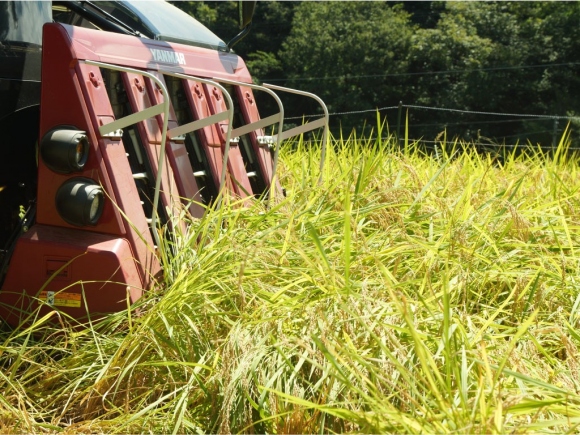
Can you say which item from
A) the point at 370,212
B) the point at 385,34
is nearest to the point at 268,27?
the point at 385,34

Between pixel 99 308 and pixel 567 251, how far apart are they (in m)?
2.18

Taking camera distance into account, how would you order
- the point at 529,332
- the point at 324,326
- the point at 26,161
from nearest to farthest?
1. the point at 324,326
2. the point at 529,332
3. the point at 26,161

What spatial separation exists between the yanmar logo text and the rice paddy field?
0.98 meters

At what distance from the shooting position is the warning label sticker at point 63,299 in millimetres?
3602

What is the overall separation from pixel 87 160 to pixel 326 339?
1443mm

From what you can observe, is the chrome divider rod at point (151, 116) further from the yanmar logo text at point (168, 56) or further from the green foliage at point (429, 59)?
the green foliage at point (429, 59)

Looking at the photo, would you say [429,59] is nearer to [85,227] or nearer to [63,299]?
[85,227]

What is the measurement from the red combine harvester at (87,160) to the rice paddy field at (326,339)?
15 centimetres

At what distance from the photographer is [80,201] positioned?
359 centimetres

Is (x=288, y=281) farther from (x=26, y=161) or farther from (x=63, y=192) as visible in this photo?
(x=26, y=161)

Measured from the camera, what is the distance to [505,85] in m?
28.0

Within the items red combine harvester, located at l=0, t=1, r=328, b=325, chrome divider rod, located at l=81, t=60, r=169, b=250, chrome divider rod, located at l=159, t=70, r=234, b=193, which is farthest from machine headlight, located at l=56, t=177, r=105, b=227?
chrome divider rod, located at l=159, t=70, r=234, b=193

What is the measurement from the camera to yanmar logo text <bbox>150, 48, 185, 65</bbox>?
14.7 feet

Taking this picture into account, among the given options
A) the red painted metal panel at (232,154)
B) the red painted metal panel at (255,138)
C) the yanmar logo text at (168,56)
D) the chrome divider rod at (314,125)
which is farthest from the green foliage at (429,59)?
the yanmar logo text at (168,56)
